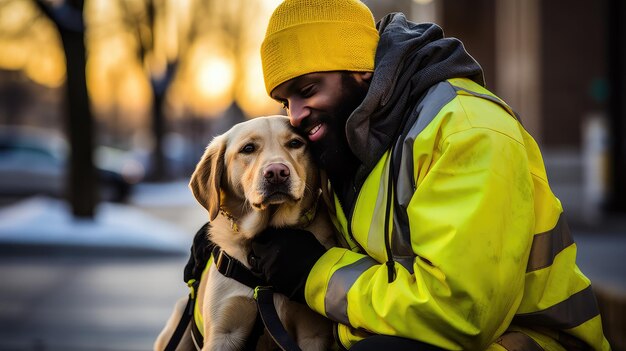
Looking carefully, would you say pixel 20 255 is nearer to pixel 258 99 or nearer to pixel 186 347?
pixel 186 347

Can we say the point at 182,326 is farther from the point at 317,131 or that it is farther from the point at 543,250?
the point at 543,250

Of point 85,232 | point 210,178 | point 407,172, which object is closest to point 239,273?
point 210,178

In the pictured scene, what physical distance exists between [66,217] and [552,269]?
34.1ft

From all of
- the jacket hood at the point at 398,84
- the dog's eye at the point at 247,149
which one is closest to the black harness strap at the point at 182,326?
the dog's eye at the point at 247,149

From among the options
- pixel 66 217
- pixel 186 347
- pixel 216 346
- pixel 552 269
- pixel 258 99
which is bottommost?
pixel 258 99

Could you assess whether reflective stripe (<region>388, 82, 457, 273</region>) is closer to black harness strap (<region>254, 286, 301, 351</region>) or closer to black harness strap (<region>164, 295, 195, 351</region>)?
black harness strap (<region>254, 286, 301, 351</region>)

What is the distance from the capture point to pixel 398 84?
2.89 metres

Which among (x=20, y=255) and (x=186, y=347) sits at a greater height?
(x=186, y=347)

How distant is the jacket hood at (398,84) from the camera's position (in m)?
2.85

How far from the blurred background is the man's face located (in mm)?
1150

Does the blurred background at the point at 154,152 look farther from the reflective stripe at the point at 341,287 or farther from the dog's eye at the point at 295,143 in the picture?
the reflective stripe at the point at 341,287

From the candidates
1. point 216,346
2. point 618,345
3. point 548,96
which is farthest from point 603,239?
point 548,96

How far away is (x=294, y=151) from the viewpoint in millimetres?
3561

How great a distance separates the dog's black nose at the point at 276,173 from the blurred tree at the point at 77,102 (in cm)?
920
